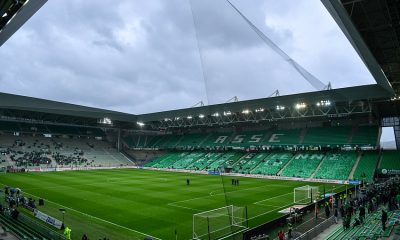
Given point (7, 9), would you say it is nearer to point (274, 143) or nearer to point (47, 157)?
point (274, 143)

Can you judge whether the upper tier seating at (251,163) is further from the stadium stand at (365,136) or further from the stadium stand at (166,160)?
the stadium stand at (166,160)

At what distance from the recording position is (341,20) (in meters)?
13.6

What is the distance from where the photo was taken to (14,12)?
12.2 meters

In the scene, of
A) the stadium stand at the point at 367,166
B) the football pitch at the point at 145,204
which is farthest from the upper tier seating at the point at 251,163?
the stadium stand at the point at 367,166

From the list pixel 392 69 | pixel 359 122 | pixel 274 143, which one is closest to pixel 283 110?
pixel 274 143

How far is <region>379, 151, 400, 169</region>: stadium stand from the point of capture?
135 feet

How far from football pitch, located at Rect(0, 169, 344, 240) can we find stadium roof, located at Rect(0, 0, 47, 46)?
10.9 meters

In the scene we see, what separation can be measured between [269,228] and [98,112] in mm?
56380

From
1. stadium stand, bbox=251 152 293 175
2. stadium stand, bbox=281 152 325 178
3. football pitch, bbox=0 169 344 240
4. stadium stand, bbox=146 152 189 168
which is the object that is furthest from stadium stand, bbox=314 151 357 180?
stadium stand, bbox=146 152 189 168

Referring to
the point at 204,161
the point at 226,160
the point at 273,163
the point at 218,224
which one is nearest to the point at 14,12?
the point at 218,224

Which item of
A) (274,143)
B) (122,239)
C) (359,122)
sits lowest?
(122,239)

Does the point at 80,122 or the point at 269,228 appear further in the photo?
the point at 80,122

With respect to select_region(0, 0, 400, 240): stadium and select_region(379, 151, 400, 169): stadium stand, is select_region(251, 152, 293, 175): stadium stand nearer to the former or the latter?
select_region(0, 0, 400, 240): stadium

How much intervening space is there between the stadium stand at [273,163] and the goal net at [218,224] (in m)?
30.4
